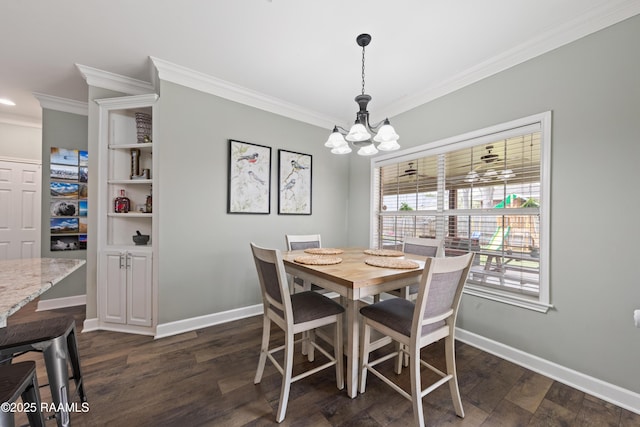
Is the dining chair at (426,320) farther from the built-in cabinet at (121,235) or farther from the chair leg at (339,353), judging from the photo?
the built-in cabinet at (121,235)

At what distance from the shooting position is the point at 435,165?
2.75 m

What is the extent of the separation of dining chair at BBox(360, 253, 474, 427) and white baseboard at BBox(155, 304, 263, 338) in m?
1.66

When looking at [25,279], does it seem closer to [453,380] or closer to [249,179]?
[249,179]

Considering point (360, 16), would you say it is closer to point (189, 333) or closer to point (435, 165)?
point (435, 165)

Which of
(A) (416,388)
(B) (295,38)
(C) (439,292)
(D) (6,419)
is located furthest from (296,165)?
(D) (6,419)

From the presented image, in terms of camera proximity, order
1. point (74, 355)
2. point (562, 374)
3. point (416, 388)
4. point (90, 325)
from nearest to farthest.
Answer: point (416, 388) → point (74, 355) → point (562, 374) → point (90, 325)

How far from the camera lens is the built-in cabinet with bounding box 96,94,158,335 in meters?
2.43

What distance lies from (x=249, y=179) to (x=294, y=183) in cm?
60

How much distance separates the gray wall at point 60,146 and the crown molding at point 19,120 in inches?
31.9

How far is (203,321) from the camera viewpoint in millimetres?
2607

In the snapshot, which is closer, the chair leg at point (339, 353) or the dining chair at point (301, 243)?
the chair leg at point (339, 353)

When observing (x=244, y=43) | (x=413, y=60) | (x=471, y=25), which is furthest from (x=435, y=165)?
(x=244, y=43)

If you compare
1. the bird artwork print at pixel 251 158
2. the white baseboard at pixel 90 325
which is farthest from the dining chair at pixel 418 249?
the white baseboard at pixel 90 325

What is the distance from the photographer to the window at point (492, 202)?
199 cm
